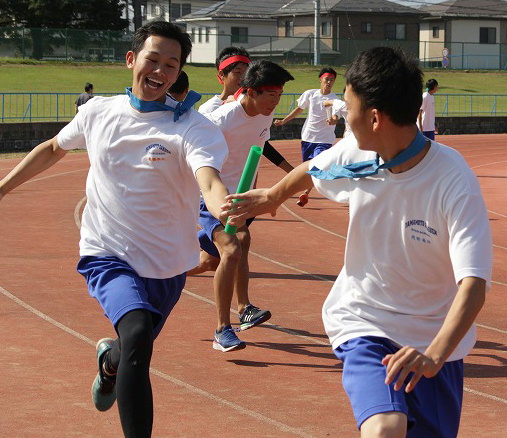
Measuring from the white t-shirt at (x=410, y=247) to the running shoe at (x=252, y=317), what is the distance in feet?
13.4

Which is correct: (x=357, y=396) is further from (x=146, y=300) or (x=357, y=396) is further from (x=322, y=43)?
(x=322, y=43)

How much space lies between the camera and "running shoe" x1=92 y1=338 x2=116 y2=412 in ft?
16.8

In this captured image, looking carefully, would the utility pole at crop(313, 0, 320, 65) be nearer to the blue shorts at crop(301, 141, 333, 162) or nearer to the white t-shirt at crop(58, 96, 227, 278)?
the blue shorts at crop(301, 141, 333, 162)

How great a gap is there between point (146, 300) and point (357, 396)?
143cm

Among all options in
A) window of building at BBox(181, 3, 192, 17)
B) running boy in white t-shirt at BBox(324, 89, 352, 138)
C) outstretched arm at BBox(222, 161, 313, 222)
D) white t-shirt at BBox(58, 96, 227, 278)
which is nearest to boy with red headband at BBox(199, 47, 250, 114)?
white t-shirt at BBox(58, 96, 227, 278)

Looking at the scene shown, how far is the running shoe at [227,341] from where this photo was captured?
7.23 m

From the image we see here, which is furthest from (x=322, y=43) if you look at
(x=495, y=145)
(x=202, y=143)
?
(x=202, y=143)

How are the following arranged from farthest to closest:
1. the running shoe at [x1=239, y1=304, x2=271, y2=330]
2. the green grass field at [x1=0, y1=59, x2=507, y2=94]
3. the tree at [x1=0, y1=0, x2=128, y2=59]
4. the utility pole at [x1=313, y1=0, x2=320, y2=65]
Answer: the tree at [x1=0, y1=0, x2=128, y2=59] → the utility pole at [x1=313, y1=0, x2=320, y2=65] → the green grass field at [x1=0, y1=59, x2=507, y2=94] → the running shoe at [x1=239, y1=304, x2=271, y2=330]

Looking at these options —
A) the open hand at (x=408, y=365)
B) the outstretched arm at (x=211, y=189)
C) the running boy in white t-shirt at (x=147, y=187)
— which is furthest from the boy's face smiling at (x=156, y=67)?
the open hand at (x=408, y=365)

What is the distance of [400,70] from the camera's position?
3453 mm

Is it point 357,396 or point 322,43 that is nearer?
point 357,396

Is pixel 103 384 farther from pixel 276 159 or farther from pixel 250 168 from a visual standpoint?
pixel 276 159

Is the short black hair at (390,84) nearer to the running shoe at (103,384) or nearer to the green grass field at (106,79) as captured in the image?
the running shoe at (103,384)

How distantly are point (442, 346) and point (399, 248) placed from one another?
1.65 feet
